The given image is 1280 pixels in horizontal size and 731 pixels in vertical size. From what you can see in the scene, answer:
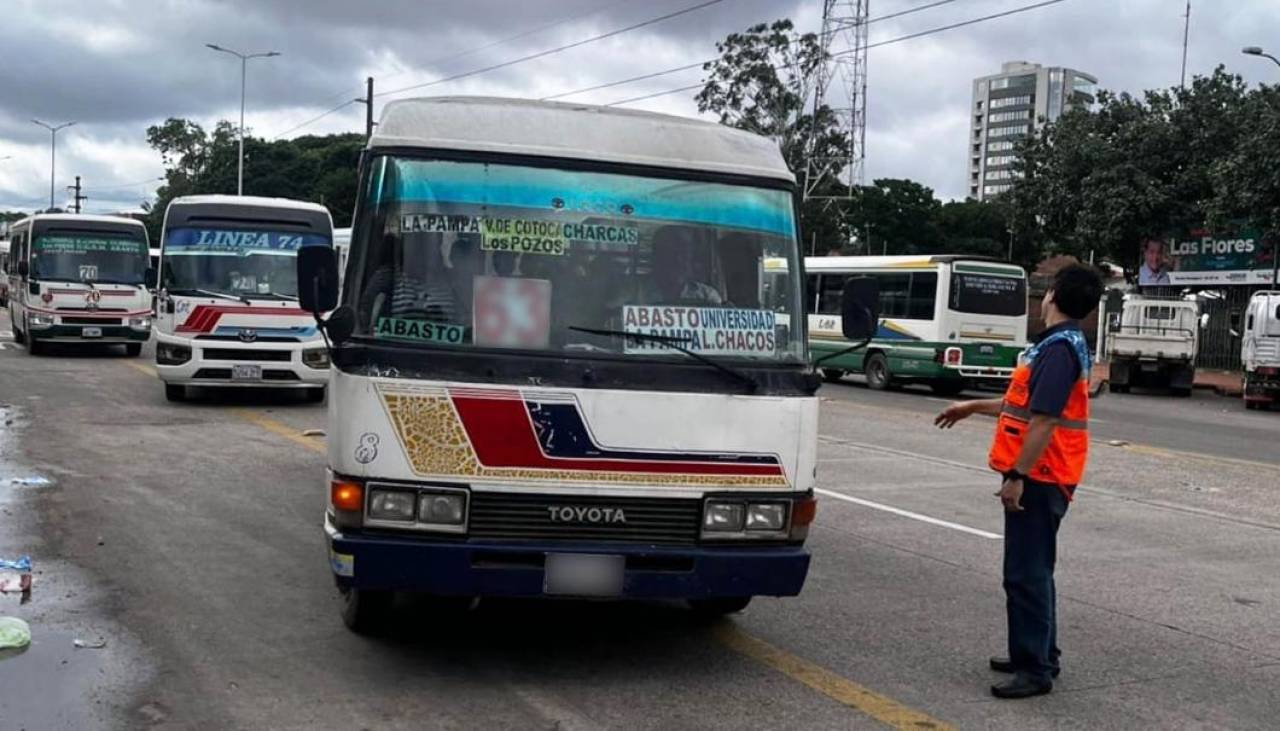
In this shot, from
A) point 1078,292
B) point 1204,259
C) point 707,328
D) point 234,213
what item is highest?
point 1204,259

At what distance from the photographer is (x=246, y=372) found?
1495 centimetres

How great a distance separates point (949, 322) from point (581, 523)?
19915 millimetres

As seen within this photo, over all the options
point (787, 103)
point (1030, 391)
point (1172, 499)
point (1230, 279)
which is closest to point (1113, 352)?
point (1230, 279)

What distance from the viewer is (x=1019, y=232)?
3925 cm

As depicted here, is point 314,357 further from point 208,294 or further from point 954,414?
point 954,414

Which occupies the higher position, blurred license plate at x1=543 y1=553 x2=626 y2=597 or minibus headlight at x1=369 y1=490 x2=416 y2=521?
minibus headlight at x1=369 y1=490 x2=416 y2=521

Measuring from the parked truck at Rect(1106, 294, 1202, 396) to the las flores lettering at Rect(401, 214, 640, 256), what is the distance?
25233 mm

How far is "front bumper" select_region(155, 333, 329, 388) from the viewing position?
14852mm

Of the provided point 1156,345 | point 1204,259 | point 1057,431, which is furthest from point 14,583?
point 1204,259

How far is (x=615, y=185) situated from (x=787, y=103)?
50935 millimetres

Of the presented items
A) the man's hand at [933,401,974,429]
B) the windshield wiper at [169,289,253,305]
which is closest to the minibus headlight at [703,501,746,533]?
the man's hand at [933,401,974,429]

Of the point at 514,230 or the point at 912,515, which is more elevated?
the point at 514,230

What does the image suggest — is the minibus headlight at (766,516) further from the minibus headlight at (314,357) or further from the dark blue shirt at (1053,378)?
the minibus headlight at (314,357)

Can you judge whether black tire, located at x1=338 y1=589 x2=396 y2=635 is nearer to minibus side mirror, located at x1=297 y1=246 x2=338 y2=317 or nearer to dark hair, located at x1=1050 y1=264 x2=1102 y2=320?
minibus side mirror, located at x1=297 y1=246 x2=338 y2=317
